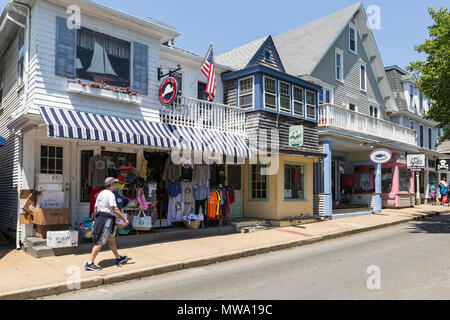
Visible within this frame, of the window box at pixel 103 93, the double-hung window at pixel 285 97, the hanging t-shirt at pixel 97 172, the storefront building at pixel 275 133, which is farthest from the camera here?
the double-hung window at pixel 285 97

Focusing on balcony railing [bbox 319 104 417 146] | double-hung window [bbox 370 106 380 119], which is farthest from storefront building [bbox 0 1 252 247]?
double-hung window [bbox 370 106 380 119]

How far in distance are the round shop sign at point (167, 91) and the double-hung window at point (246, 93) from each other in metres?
4.16

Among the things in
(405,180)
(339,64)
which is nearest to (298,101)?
(339,64)

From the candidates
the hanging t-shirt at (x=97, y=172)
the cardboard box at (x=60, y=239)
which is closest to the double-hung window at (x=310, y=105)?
the hanging t-shirt at (x=97, y=172)

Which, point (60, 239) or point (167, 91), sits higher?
point (167, 91)

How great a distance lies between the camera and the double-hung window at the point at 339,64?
72.7 ft

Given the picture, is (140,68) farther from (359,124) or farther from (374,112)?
(374,112)

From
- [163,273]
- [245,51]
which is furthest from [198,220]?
[245,51]

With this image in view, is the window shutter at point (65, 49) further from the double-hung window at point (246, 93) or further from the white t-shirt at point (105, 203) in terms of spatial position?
the double-hung window at point (246, 93)

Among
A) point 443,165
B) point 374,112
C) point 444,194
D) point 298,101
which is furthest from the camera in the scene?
point 443,165

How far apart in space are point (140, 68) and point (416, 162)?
744 inches

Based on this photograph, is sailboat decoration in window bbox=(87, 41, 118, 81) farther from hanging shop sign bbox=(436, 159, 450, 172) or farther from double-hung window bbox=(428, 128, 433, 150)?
double-hung window bbox=(428, 128, 433, 150)

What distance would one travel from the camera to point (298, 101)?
16172mm
